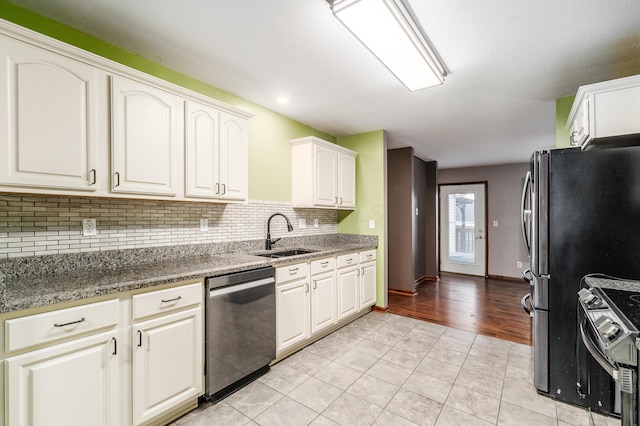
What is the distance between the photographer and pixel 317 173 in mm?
3426

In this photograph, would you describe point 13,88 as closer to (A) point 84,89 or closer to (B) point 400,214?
(A) point 84,89

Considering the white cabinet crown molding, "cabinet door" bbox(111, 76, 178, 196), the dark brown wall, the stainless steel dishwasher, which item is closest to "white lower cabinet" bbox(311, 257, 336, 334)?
the stainless steel dishwasher

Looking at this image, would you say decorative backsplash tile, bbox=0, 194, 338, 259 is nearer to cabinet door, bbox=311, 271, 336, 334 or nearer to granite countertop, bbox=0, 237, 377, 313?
granite countertop, bbox=0, 237, 377, 313

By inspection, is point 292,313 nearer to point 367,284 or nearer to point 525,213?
point 367,284

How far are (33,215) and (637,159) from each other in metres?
3.80

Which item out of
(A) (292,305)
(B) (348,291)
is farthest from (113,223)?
(B) (348,291)

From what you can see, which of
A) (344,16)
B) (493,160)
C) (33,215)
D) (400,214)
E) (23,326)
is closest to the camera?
(23,326)

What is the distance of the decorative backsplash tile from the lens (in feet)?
5.39

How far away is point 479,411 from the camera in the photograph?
1903mm

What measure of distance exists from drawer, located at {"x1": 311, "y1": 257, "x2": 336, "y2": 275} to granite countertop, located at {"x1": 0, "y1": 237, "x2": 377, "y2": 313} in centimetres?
37

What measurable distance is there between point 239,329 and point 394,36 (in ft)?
7.37

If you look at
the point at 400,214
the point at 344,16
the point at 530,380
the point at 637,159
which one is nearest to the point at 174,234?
the point at 344,16

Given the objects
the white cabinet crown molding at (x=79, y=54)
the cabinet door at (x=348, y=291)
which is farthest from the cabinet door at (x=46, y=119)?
the cabinet door at (x=348, y=291)

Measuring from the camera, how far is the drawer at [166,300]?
5.23 ft
